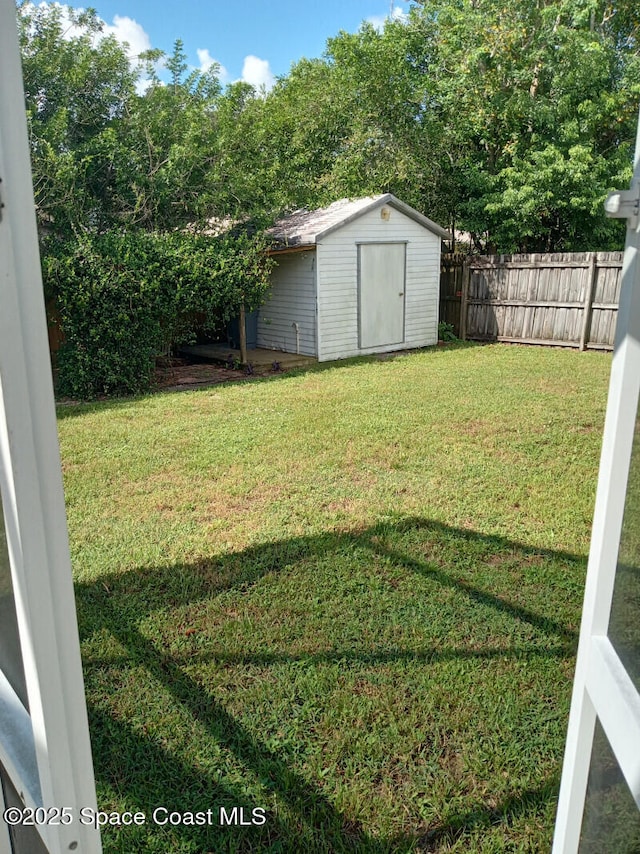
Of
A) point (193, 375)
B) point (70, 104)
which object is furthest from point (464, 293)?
point (70, 104)

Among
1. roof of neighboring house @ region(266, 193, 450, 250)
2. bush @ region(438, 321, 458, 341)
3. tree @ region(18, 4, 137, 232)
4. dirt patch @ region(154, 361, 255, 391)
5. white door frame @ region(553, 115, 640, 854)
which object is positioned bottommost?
dirt patch @ region(154, 361, 255, 391)

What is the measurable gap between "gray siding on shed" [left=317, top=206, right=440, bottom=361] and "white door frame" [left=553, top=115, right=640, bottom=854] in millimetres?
9979

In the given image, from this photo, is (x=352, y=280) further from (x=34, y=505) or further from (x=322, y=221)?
(x=34, y=505)

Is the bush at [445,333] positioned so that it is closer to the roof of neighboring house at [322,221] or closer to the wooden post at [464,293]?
the wooden post at [464,293]

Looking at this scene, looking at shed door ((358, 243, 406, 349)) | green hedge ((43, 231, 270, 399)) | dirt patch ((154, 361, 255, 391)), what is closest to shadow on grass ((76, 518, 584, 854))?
green hedge ((43, 231, 270, 399))

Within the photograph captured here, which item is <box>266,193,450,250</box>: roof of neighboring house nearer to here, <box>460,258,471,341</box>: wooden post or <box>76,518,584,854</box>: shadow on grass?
<box>460,258,471,341</box>: wooden post

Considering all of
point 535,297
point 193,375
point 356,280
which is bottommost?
point 193,375

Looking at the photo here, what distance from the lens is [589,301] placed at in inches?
460

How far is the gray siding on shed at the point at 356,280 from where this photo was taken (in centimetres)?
1105

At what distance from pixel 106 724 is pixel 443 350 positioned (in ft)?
34.6

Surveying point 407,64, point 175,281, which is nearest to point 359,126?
point 407,64

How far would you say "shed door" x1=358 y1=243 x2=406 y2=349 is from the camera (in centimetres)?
1152

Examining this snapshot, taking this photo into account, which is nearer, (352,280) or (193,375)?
(193,375)

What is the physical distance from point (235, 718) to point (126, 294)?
713 centimetres
